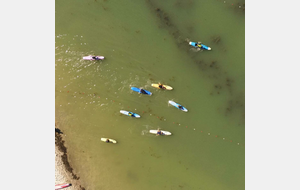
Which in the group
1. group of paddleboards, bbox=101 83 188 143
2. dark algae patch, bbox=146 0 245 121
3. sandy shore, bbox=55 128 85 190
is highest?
dark algae patch, bbox=146 0 245 121

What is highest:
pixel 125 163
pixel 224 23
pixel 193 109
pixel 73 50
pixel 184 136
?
pixel 224 23

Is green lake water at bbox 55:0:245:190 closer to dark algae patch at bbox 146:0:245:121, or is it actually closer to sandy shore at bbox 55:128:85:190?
dark algae patch at bbox 146:0:245:121

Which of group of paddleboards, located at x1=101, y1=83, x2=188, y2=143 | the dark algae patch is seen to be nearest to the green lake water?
the dark algae patch

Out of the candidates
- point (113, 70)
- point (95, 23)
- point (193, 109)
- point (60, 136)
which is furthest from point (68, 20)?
point (193, 109)

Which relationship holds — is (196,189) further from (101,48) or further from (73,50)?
(73,50)

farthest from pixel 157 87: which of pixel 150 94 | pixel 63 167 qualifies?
pixel 63 167

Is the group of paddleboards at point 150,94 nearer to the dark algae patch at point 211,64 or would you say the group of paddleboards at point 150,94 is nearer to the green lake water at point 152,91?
the green lake water at point 152,91
